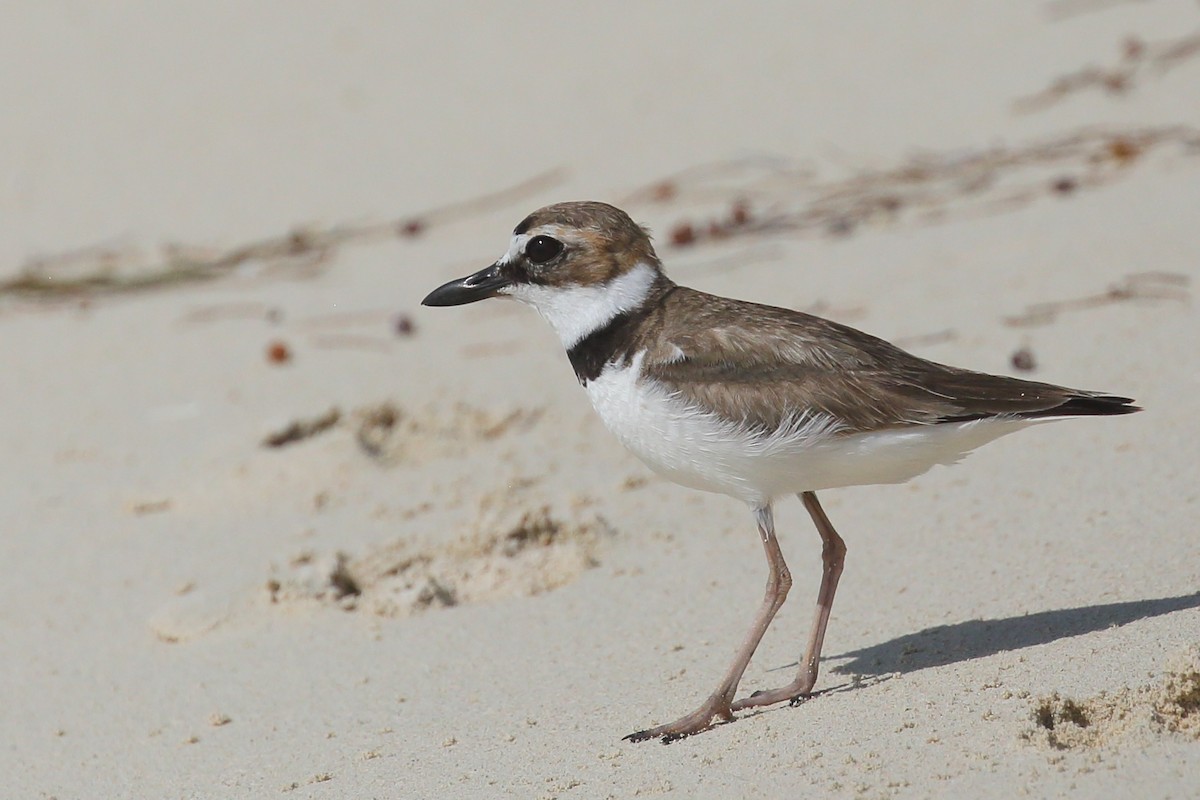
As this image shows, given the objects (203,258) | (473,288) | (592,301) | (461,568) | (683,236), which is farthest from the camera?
(203,258)

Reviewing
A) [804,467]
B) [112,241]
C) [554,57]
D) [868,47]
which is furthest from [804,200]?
[804,467]

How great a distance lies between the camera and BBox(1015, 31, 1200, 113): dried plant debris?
9.41m

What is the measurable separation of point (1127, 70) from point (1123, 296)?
11.7ft

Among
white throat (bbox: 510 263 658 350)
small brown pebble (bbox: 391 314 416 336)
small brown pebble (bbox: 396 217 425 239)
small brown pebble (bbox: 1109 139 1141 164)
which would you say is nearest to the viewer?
white throat (bbox: 510 263 658 350)

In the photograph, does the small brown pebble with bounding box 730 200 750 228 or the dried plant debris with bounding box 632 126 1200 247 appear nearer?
the dried plant debris with bounding box 632 126 1200 247

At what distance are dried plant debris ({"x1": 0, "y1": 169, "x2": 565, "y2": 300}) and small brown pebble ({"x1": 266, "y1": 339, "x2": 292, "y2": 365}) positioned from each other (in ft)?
6.67

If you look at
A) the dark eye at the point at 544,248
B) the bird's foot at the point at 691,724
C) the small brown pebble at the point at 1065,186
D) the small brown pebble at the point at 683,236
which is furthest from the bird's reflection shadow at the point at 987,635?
the small brown pebble at the point at 683,236

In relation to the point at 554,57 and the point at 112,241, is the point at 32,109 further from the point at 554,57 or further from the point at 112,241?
the point at 554,57

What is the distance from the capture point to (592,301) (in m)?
4.39

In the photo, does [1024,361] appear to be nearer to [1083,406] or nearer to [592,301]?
[1083,406]

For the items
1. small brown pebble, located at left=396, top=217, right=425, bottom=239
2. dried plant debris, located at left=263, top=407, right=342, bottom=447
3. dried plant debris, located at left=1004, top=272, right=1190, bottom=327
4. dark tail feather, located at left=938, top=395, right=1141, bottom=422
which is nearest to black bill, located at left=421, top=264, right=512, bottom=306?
dark tail feather, located at left=938, top=395, right=1141, bottom=422

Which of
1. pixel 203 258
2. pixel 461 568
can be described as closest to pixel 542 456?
pixel 461 568

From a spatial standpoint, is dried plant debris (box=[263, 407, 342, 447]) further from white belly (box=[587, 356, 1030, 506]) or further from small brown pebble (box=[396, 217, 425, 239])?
small brown pebble (box=[396, 217, 425, 239])

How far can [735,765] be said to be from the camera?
3543 mm
